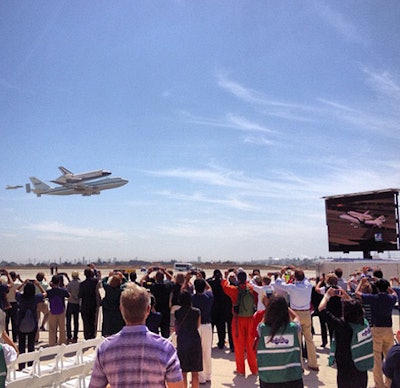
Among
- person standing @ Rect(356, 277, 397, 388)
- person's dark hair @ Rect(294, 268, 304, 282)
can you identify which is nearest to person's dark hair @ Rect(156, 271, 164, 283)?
person's dark hair @ Rect(294, 268, 304, 282)

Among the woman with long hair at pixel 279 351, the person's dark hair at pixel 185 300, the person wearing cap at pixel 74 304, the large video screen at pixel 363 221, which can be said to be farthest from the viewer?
the large video screen at pixel 363 221

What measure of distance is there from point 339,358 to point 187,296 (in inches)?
81.8

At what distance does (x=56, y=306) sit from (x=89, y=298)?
81 centimetres

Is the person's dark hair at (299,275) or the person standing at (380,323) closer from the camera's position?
the person standing at (380,323)

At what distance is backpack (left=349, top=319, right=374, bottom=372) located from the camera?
14.4 ft

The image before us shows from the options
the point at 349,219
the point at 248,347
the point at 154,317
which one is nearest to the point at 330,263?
the point at 349,219

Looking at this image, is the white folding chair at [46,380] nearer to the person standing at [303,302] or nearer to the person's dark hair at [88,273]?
the person's dark hair at [88,273]

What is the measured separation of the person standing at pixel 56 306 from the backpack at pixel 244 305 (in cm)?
444

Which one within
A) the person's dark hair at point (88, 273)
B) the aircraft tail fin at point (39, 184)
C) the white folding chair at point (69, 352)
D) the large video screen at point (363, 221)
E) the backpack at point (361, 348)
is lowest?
the white folding chair at point (69, 352)

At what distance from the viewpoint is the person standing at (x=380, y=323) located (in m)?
6.16

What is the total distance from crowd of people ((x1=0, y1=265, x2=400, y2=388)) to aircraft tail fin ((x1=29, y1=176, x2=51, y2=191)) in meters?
42.8

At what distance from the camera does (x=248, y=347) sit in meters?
7.37

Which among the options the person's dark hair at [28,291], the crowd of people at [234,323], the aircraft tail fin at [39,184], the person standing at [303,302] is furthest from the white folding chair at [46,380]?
the aircraft tail fin at [39,184]

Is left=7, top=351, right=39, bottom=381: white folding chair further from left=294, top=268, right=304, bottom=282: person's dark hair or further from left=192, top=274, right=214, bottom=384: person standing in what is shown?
left=294, top=268, right=304, bottom=282: person's dark hair
